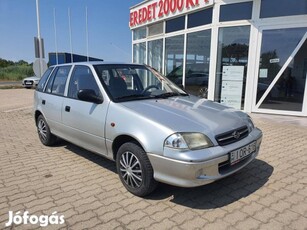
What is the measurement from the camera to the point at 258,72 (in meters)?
8.23

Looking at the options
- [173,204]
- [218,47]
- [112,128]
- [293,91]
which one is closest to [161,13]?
[218,47]

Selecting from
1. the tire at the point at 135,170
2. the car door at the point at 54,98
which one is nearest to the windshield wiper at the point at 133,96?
the tire at the point at 135,170

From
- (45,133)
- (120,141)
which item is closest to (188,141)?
(120,141)

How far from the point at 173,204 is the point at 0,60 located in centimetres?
7145

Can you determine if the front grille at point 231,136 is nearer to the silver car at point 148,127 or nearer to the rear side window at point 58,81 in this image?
the silver car at point 148,127

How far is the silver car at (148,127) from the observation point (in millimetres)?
2789

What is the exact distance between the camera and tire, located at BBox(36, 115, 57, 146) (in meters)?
5.14

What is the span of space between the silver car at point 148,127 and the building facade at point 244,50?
15.9 ft

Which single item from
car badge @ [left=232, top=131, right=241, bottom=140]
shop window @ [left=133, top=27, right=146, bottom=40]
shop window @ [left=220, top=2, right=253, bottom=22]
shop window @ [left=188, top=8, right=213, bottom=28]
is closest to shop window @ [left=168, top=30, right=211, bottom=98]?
shop window @ [left=188, top=8, right=213, bottom=28]

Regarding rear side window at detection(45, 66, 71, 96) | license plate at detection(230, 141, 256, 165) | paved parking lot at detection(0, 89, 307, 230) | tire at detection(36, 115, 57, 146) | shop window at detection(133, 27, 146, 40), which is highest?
shop window at detection(133, 27, 146, 40)

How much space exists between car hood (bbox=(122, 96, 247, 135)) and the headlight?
0.21 feet

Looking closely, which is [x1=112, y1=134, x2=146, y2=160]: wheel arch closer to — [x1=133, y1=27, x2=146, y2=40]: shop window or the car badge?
the car badge

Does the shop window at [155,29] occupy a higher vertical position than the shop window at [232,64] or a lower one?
higher

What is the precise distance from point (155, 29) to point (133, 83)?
8273 millimetres
